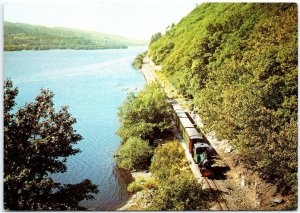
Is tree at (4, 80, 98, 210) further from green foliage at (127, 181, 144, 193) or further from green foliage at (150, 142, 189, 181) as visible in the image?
green foliage at (127, 181, 144, 193)

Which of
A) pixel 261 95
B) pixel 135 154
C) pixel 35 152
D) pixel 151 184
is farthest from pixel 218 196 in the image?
pixel 35 152

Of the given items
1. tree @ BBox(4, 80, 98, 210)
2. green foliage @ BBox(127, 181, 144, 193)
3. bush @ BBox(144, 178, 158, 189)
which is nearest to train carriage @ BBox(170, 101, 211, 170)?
bush @ BBox(144, 178, 158, 189)

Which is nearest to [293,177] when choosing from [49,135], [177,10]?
[177,10]

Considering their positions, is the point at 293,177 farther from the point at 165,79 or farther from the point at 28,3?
the point at 165,79

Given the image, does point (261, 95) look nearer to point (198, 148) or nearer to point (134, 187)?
point (198, 148)

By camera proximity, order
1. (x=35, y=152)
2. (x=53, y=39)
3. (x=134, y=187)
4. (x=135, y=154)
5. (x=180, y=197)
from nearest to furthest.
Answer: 1. (x=35, y=152)
2. (x=180, y=197)
3. (x=53, y=39)
4. (x=134, y=187)
5. (x=135, y=154)

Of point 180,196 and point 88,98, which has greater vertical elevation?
point 88,98

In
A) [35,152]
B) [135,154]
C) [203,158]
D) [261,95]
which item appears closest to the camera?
[35,152]
